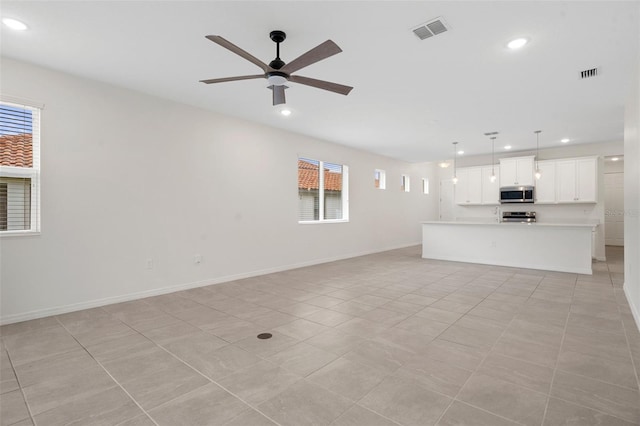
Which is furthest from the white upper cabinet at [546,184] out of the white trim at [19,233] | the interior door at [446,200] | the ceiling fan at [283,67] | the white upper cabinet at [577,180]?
the white trim at [19,233]

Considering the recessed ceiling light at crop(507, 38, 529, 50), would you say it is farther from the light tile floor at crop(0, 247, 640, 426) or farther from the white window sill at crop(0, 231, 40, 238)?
the white window sill at crop(0, 231, 40, 238)

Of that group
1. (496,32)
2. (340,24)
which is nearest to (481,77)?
(496,32)

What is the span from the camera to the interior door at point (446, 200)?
1147 cm

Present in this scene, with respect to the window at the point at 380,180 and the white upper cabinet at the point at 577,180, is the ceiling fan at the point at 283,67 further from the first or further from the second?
the white upper cabinet at the point at 577,180

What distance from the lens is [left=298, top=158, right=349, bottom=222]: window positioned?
22.1 feet

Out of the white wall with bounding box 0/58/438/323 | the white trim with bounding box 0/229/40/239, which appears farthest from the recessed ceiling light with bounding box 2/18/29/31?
the white trim with bounding box 0/229/40/239

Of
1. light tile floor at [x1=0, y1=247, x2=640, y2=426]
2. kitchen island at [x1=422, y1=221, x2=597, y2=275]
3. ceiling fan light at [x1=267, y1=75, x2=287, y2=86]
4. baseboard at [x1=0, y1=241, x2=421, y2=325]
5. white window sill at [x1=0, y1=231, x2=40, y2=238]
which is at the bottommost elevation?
light tile floor at [x1=0, y1=247, x2=640, y2=426]

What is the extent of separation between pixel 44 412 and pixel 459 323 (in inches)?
133

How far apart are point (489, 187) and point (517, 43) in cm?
668

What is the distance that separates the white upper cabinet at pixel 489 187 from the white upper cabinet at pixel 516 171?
20 cm

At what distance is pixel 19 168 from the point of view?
3391mm

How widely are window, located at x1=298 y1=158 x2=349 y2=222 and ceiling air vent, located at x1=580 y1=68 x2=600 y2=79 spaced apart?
4.63 metres

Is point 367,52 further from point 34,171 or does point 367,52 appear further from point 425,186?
point 425,186

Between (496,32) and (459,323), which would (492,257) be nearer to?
(459,323)
